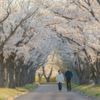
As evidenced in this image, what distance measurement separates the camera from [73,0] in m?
19.3

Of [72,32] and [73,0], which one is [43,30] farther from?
[73,0]

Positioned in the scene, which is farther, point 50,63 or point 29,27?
point 50,63

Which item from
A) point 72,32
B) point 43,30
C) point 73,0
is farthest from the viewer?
point 43,30

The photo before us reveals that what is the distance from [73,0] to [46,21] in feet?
23.7

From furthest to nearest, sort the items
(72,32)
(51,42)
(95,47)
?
(51,42)
(72,32)
(95,47)

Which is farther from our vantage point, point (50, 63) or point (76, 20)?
point (50, 63)

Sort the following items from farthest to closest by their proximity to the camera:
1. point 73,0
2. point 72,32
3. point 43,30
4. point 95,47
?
point 43,30 → point 72,32 → point 95,47 → point 73,0

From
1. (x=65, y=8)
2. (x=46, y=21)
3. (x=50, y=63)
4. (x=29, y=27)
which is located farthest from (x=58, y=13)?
(x=50, y=63)

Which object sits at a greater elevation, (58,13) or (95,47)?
(58,13)

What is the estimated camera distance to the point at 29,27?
92.5 feet

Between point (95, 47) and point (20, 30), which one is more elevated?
point (20, 30)

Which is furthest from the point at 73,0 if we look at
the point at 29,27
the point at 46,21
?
the point at 29,27

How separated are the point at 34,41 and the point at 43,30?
6.97 feet

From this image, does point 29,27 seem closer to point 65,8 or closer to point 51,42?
point 65,8
